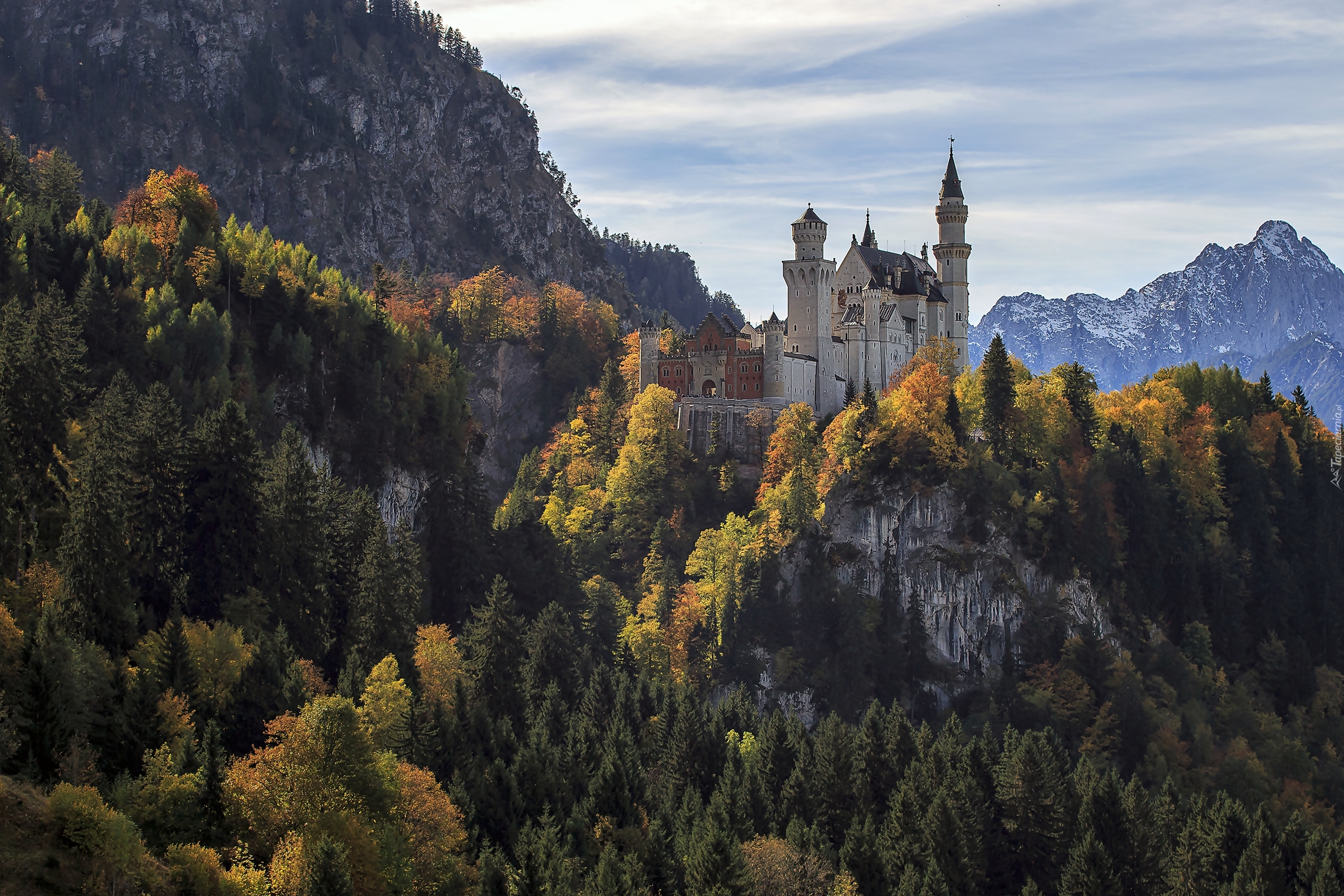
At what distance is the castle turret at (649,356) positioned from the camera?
146 metres

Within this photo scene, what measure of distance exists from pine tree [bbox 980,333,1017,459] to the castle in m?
16.3

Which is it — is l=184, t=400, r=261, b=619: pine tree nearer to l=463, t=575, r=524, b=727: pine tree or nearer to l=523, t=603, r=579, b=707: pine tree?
l=463, t=575, r=524, b=727: pine tree

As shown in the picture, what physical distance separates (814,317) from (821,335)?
1.63 m

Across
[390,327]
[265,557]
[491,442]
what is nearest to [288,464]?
[265,557]

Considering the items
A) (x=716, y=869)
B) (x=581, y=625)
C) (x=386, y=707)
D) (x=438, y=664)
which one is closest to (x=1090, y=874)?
(x=716, y=869)

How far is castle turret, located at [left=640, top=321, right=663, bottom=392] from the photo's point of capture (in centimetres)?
14625

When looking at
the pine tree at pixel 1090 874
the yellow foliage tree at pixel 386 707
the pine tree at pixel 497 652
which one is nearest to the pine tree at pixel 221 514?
the yellow foliage tree at pixel 386 707

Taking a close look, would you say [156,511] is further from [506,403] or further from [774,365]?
[506,403]

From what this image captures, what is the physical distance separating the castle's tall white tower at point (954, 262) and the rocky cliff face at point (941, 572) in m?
30.6

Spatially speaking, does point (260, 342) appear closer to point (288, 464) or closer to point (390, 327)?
point (390, 327)

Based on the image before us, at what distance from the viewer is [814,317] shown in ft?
471

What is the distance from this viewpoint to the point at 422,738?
69.9m

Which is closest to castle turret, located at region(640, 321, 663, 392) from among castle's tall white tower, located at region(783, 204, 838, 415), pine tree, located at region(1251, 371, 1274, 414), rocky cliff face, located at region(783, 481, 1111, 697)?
castle's tall white tower, located at region(783, 204, 838, 415)

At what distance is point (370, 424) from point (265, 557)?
1165 inches
